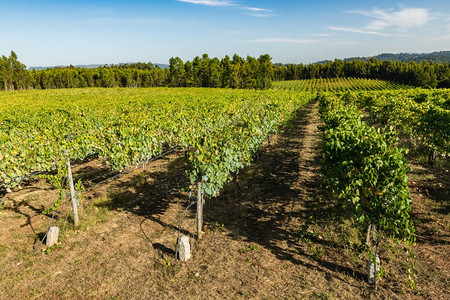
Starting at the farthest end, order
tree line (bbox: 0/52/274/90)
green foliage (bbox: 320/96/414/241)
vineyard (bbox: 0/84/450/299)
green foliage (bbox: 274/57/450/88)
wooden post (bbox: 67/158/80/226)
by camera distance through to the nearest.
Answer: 1. green foliage (bbox: 274/57/450/88)
2. tree line (bbox: 0/52/274/90)
3. wooden post (bbox: 67/158/80/226)
4. vineyard (bbox: 0/84/450/299)
5. green foliage (bbox: 320/96/414/241)

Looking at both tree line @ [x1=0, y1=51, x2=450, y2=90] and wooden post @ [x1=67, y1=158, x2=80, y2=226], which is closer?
wooden post @ [x1=67, y1=158, x2=80, y2=226]

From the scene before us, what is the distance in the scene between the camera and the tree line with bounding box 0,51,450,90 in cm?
8056

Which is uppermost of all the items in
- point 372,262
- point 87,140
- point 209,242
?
point 87,140

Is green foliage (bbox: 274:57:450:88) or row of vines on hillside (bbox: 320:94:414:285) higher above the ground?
green foliage (bbox: 274:57:450:88)

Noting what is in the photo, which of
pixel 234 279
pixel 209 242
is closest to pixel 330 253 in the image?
pixel 234 279

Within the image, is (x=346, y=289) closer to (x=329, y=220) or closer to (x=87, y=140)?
(x=329, y=220)

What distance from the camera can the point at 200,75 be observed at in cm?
8562

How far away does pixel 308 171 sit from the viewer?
1259 centimetres

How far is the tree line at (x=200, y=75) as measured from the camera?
80562 mm

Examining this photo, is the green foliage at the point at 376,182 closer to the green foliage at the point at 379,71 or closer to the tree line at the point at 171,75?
the tree line at the point at 171,75

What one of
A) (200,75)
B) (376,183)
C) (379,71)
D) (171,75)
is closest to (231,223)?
(376,183)

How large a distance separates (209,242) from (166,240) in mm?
1305

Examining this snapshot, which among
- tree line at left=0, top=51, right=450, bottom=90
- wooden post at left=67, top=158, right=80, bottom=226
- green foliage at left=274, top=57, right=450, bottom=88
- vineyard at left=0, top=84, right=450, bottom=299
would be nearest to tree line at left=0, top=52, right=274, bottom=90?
tree line at left=0, top=51, right=450, bottom=90

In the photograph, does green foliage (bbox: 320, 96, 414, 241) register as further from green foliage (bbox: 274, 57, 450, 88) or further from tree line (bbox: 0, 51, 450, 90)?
green foliage (bbox: 274, 57, 450, 88)
